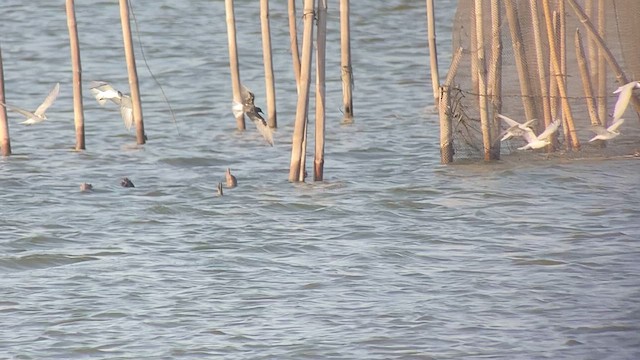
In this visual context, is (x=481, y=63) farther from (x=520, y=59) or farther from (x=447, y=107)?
(x=447, y=107)

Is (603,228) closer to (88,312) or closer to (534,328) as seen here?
(534,328)

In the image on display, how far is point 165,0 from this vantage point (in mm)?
24609

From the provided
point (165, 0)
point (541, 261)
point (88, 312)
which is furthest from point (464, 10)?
point (165, 0)

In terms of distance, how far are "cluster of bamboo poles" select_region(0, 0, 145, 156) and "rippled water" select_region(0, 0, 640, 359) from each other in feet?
0.74

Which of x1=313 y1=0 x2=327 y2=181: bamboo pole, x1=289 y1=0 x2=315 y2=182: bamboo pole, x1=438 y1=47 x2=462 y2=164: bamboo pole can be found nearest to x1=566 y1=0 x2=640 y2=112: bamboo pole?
x1=438 y1=47 x2=462 y2=164: bamboo pole

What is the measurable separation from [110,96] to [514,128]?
11.2 feet

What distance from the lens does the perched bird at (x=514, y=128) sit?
35.0 ft

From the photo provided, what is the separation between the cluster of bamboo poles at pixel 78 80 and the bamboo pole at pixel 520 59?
11.1 ft

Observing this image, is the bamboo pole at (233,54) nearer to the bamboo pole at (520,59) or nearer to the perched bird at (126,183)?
the perched bird at (126,183)

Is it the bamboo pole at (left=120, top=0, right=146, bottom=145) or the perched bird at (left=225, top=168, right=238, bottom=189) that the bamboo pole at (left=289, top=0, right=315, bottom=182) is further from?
the bamboo pole at (left=120, top=0, right=146, bottom=145)

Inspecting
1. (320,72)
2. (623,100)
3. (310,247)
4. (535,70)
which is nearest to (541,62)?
(535,70)

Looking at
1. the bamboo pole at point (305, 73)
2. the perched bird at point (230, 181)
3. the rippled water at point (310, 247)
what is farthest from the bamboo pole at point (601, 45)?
the perched bird at point (230, 181)

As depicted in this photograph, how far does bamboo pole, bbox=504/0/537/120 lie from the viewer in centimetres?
1121

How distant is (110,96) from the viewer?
11.8 meters
